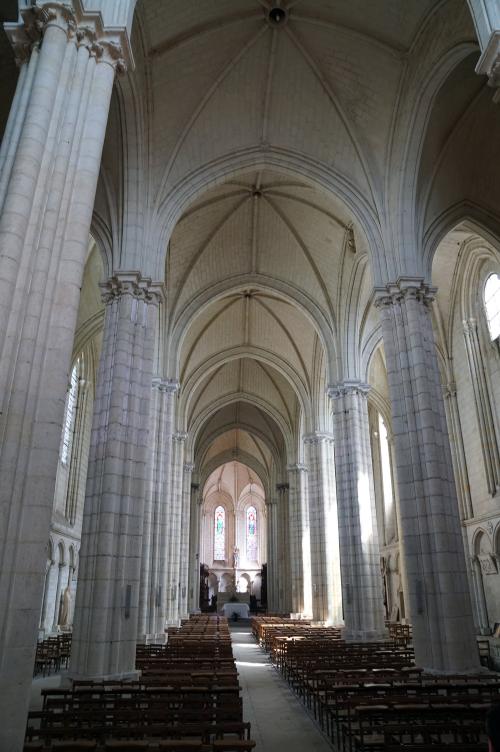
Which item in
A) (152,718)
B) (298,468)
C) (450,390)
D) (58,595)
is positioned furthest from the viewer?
(298,468)

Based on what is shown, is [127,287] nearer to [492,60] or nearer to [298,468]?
[492,60]

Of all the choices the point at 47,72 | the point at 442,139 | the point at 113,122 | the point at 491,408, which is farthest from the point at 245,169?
the point at 491,408

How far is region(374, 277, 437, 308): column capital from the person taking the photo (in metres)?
13.5

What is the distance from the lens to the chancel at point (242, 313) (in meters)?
6.20

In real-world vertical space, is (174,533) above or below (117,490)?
above

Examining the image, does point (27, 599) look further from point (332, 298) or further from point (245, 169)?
point (332, 298)

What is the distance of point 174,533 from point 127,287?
1442 cm

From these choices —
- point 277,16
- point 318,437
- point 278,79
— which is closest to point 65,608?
point 318,437

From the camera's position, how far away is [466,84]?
13.6 meters

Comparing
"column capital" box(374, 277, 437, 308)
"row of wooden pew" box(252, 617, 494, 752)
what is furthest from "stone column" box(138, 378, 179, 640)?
"column capital" box(374, 277, 437, 308)

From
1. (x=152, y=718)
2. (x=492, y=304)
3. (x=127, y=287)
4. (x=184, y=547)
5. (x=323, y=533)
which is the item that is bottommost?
(x=152, y=718)

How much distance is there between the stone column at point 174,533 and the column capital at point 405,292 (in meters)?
12.8

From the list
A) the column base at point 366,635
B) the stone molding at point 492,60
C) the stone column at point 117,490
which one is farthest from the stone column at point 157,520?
the stone molding at point 492,60

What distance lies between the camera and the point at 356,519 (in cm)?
1858
